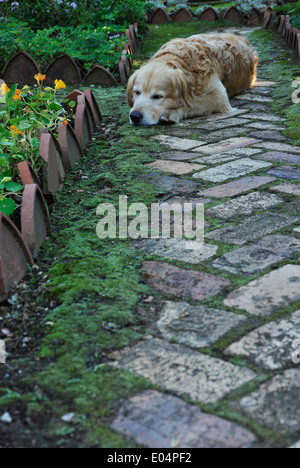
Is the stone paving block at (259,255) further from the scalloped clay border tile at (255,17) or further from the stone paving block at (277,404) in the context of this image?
the scalloped clay border tile at (255,17)

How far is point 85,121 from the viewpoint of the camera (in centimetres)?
464

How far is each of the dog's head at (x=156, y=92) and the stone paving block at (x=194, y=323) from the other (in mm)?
3056

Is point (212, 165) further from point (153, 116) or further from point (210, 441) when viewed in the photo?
point (210, 441)

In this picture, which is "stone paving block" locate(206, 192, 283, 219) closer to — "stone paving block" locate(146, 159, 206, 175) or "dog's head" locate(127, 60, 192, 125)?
"stone paving block" locate(146, 159, 206, 175)

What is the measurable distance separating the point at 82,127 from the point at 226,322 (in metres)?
2.74

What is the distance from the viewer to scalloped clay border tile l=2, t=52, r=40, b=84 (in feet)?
20.6

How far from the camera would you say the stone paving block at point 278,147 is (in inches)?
167

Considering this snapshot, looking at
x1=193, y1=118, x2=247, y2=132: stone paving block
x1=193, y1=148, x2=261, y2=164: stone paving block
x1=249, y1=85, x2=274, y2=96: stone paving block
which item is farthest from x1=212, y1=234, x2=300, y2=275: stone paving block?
x1=249, y1=85, x2=274, y2=96: stone paving block

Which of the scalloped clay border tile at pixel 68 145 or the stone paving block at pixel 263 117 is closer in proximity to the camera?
the scalloped clay border tile at pixel 68 145

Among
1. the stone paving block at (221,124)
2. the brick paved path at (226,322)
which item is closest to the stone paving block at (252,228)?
the brick paved path at (226,322)

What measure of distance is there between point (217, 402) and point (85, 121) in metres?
3.31

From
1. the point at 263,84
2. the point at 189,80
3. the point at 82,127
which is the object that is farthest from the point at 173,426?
the point at 263,84

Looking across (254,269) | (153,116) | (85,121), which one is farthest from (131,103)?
(254,269)
